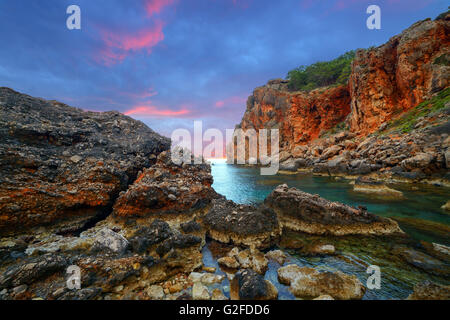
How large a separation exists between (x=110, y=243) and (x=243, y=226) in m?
5.38

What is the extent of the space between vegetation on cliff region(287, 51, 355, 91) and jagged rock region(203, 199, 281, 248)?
7770cm

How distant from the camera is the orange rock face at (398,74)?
3538cm

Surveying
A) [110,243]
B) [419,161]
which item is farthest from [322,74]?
[110,243]

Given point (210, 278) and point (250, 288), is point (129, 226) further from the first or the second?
point (250, 288)

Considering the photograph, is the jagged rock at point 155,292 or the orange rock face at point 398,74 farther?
the orange rock face at point 398,74

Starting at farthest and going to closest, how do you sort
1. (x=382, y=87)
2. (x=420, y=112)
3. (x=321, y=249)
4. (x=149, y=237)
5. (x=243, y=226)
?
(x=382, y=87) → (x=420, y=112) → (x=243, y=226) → (x=321, y=249) → (x=149, y=237)

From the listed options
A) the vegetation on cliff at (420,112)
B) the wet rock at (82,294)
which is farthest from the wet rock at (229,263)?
the vegetation on cliff at (420,112)

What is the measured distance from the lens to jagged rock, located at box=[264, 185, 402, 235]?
8.81m

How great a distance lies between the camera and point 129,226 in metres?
8.32

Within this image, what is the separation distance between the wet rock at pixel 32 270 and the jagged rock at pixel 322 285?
257 inches

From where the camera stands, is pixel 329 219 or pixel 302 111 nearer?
pixel 329 219

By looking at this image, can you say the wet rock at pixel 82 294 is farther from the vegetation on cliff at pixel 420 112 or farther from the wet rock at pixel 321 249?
the vegetation on cliff at pixel 420 112

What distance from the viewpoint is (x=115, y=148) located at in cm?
1023

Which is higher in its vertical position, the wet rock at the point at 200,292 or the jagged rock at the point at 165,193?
the jagged rock at the point at 165,193
